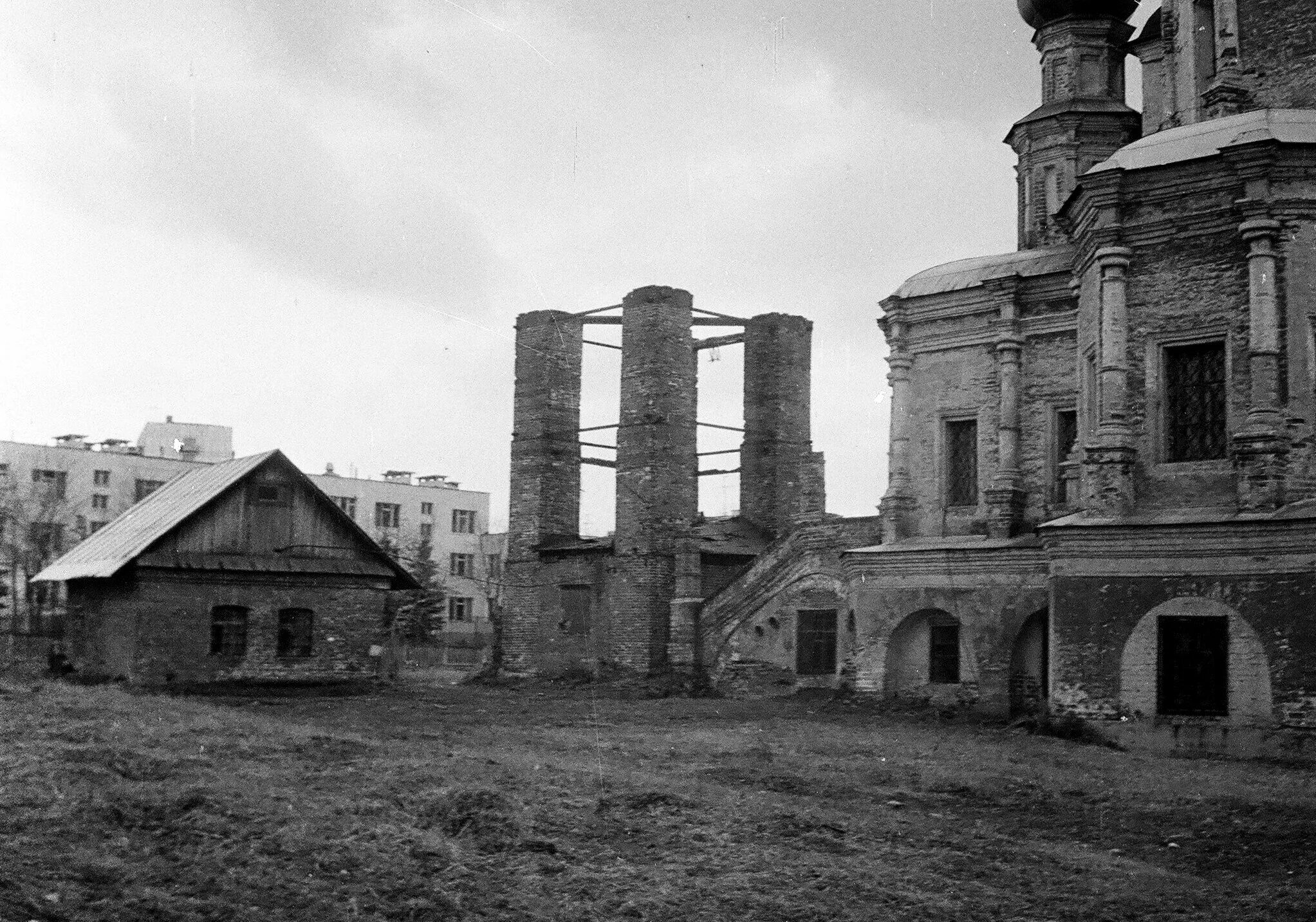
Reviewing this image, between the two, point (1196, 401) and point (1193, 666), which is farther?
point (1196, 401)

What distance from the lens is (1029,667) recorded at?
21.3 m

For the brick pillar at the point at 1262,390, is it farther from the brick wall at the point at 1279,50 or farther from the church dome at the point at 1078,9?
the church dome at the point at 1078,9

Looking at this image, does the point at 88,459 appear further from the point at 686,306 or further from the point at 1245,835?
the point at 1245,835

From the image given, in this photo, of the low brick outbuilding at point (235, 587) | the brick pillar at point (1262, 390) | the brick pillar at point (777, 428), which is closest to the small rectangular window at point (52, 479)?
the low brick outbuilding at point (235, 587)

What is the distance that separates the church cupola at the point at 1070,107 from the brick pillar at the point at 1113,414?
7.23m

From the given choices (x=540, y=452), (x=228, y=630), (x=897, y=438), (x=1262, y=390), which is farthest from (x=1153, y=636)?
(x=540, y=452)

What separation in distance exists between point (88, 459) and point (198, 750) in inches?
1901

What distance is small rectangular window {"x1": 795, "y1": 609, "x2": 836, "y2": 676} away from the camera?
26531mm

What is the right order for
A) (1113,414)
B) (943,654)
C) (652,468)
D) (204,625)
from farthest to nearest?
(652,468) → (204,625) → (943,654) → (1113,414)

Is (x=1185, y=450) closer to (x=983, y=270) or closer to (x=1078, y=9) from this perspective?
(x=983, y=270)

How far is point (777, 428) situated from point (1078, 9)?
1123 cm

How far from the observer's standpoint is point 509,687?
101 feet

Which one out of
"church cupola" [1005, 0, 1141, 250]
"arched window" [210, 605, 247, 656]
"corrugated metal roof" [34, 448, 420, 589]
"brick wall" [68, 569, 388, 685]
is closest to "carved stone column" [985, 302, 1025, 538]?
"church cupola" [1005, 0, 1141, 250]

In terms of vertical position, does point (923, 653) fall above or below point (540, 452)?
below
